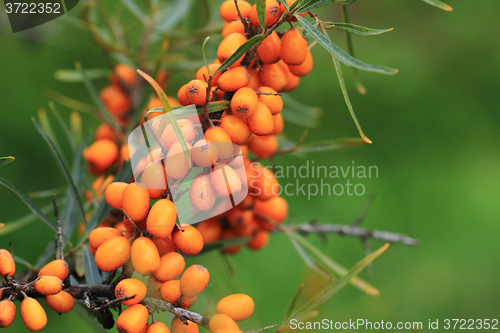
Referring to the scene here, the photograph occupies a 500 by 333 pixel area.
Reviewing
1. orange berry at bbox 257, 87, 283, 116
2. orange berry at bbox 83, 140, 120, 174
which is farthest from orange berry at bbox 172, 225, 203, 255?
orange berry at bbox 83, 140, 120, 174

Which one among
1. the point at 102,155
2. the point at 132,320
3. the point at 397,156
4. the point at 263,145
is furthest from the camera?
the point at 397,156

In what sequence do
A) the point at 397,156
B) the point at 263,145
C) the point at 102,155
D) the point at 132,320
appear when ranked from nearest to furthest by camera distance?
the point at 132,320 < the point at 263,145 < the point at 102,155 < the point at 397,156

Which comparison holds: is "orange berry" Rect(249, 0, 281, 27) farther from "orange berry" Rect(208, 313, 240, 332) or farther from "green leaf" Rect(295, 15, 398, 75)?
"orange berry" Rect(208, 313, 240, 332)

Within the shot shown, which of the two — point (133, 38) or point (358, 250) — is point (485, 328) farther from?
point (133, 38)

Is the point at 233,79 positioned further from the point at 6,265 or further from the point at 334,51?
the point at 6,265

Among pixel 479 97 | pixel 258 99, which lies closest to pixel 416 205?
pixel 479 97

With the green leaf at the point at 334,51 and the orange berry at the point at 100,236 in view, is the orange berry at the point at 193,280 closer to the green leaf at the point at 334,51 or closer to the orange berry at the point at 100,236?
the orange berry at the point at 100,236

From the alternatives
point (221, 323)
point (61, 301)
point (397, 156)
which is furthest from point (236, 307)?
point (397, 156)

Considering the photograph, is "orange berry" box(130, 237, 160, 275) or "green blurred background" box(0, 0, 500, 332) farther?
"green blurred background" box(0, 0, 500, 332)

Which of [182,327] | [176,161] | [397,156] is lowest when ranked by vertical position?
[397,156]
